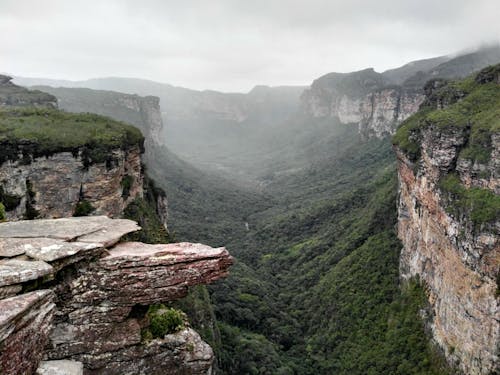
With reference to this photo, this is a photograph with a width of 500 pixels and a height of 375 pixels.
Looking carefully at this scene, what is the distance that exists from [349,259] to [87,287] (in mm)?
70816

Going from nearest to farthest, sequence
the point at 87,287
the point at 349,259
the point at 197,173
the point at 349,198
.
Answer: the point at 87,287, the point at 349,259, the point at 349,198, the point at 197,173

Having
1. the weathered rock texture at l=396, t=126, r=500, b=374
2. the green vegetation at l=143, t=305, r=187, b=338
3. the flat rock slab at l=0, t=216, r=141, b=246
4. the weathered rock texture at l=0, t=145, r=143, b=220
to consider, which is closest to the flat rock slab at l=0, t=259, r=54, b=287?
the flat rock slab at l=0, t=216, r=141, b=246

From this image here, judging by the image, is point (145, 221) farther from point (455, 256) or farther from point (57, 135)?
point (455, 256)

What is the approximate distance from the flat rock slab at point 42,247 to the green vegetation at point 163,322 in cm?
310

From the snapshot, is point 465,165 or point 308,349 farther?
point 308,349

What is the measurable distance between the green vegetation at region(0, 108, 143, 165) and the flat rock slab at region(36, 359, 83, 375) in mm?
29935

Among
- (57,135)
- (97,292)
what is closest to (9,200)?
(57,135)

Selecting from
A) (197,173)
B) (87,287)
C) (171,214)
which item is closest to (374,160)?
(197,173)

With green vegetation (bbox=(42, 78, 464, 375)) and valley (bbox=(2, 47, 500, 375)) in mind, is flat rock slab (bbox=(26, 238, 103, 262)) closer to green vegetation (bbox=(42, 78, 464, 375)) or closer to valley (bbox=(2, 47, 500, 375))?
green vegetation (bbox=(42, 78, 464, 375))

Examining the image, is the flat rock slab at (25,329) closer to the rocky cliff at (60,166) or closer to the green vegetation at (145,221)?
the rocky cliff at (60,166)

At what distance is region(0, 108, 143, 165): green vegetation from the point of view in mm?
38000

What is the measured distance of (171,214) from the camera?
11994 centimetres

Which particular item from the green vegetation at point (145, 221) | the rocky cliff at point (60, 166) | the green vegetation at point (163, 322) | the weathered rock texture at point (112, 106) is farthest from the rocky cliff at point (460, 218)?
the weathered rock texture at point (112, 106)

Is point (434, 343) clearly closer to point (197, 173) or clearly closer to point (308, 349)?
point (308, 349)
